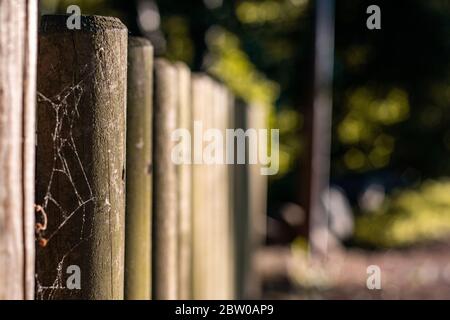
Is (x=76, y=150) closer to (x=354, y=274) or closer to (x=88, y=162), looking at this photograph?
(x=88, y=162)

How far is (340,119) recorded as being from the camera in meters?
17.6

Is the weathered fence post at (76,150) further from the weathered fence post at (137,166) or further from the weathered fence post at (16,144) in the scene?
the weathered fence post at (137,166)

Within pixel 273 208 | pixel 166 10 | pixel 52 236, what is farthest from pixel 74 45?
pixel 273 208

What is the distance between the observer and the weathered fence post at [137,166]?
209cm

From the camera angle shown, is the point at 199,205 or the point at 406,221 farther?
the point at 406,221

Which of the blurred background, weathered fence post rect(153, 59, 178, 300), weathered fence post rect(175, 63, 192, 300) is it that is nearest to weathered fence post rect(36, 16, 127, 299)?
weathered fence post rect(153, 59, 178, 300)

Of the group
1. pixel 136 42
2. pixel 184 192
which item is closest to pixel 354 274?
pixel 184 192

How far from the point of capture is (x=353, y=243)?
13367 mm

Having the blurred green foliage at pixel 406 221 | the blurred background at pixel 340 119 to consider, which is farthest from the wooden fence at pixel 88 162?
the blurred green foliage at pixel 406 221

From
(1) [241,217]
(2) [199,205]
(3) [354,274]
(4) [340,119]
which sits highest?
(4) [340,119]

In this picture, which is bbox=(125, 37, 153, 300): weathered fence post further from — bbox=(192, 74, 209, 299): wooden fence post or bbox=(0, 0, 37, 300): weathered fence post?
bbox=(192, 74, 209, 299): wooden fence post

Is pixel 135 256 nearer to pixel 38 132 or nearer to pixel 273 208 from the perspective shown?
pixel 38 132

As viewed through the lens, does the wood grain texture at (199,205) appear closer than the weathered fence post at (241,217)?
Yes

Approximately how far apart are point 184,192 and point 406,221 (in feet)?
35.9
